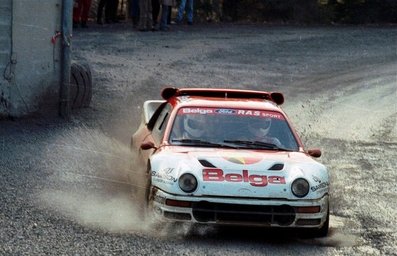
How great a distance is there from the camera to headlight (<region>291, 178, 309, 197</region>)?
9.76 m

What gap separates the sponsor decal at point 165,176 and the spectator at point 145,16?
1834 centimetres

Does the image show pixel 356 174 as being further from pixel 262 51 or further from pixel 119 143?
pixel 262 51

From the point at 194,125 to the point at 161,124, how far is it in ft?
2.20

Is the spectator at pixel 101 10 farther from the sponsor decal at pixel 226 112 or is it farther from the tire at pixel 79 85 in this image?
the sponsor decal at pixel 226 112

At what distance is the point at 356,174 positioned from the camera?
14.1 m

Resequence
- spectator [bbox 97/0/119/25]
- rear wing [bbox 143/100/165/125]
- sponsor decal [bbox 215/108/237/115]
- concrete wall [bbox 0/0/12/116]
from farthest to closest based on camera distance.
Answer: spectator [bbox 97/0/119/25]
concrete wall [bbox 0/0/12/116]
rear wing [bbox 143/100/165/125]
sponsor decal [bbox 215/108/237/115]

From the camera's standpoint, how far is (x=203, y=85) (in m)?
21.0

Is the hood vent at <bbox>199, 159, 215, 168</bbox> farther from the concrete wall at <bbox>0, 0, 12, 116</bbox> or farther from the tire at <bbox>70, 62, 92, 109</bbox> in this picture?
the tire at <bbox>70, 62, 92, 109</bbox>

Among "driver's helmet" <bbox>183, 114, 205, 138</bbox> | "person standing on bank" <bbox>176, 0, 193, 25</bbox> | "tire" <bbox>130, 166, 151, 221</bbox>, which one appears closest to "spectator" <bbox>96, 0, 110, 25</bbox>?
"person standing on bank" <bbox>176, 0, 193, 25</bbox>

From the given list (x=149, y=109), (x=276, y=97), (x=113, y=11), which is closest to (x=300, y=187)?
(x=276, y=97)

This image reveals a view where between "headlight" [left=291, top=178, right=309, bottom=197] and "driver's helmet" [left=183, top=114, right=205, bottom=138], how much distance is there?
147 cm

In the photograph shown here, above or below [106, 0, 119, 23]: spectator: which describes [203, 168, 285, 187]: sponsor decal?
above

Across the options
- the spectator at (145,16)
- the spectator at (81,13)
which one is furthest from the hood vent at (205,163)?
the spectator at (145,16)

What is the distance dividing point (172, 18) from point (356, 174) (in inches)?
756
